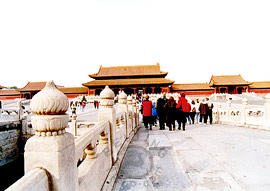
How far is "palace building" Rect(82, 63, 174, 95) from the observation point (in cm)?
3438

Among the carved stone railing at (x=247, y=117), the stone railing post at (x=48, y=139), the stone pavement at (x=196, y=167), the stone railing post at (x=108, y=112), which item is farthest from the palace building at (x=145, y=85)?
the stone railing post at (x=48, y=139)

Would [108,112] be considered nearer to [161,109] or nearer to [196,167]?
[196,167]

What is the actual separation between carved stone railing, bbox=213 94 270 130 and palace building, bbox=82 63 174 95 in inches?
956

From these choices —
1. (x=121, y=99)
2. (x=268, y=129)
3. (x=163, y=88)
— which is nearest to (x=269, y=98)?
(x=268, y=129)

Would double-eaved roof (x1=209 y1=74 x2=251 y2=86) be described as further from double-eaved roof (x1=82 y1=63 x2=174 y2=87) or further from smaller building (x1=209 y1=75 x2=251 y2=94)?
double-eaved roof (x1=82 y1=63 x2=174 y2=87)

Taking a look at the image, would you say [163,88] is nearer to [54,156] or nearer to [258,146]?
[258,146]

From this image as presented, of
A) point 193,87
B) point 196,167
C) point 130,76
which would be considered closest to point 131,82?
point 130,76

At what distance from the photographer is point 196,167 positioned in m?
3.10

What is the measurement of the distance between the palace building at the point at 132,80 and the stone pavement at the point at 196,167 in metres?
29.9

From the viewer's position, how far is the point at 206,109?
336 inches

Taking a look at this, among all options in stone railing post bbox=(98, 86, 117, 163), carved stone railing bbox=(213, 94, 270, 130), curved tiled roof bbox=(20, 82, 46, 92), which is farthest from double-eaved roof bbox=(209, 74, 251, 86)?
curved tiled roof bbox=(20, 82, 46, 92)

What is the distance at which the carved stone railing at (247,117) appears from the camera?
6.84 meters

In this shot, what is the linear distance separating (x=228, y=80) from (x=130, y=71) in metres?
21.3

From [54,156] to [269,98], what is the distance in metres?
8.07
